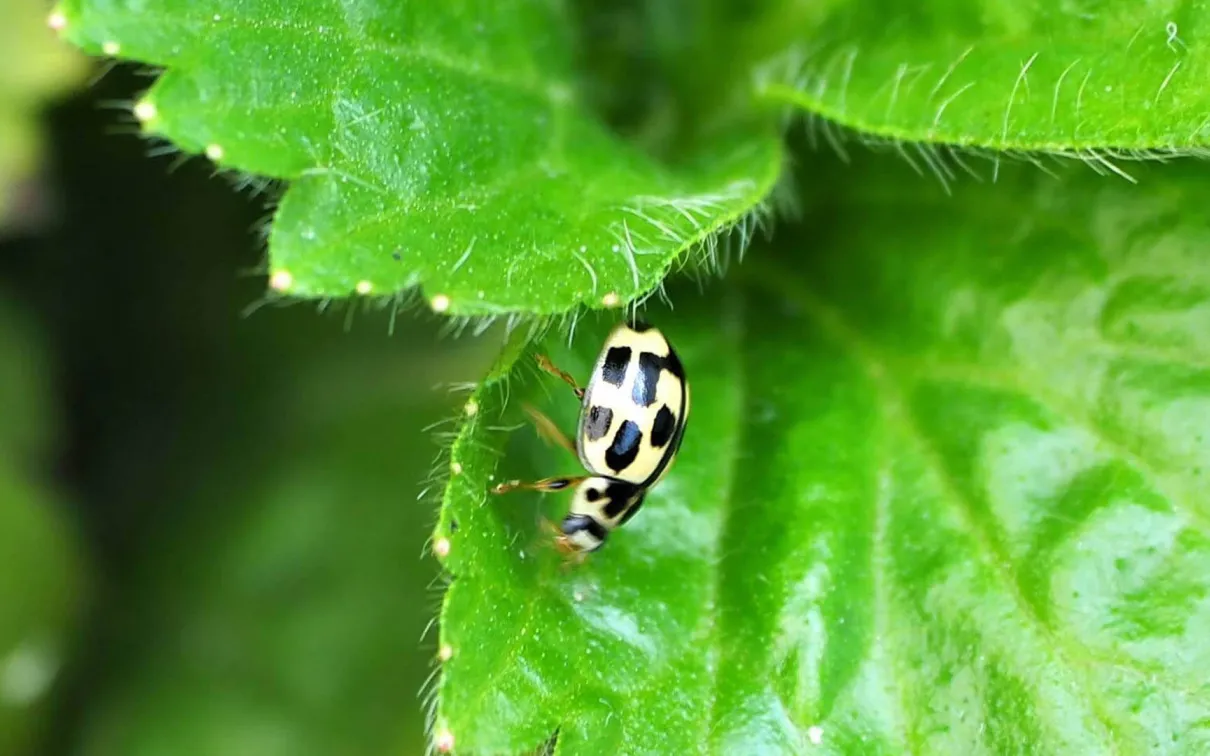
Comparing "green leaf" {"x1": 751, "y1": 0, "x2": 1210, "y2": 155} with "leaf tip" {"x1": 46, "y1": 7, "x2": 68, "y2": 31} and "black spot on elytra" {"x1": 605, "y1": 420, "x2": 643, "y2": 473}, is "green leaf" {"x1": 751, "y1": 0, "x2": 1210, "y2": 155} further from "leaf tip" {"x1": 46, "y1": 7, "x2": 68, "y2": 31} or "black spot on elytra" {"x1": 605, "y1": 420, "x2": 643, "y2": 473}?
"leaf tip" {"x1": 46, "y1": 7, "x2": 68, "y2": 31}

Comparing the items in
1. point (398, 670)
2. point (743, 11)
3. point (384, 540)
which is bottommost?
point (398, 670)

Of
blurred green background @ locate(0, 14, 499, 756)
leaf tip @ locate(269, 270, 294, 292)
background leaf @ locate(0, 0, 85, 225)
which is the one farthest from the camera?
blurred green background @ locate(0, 14, 499, 756)

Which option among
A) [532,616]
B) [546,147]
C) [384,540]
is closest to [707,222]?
[546,147]

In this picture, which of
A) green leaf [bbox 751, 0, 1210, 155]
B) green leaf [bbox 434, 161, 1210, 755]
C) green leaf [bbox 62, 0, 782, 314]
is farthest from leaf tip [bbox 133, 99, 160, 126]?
green leaf [bbox 751, 0, 1210, 155]

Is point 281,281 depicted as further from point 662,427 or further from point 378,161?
point 662,427

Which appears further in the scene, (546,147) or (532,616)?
(546,147)

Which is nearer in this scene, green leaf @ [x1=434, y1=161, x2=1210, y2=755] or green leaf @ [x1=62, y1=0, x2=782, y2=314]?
green leaf @ [x1=62, y1=0, x2=782, y2=314]

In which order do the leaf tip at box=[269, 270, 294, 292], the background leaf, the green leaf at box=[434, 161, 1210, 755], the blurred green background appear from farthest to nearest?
the blurred green background < the background leaf < the green leaf at box=[434, 161, 1210, 755] < the leaf tip at box=[269, 270, 294, 292]

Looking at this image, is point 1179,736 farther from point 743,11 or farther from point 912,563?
point 743,11
